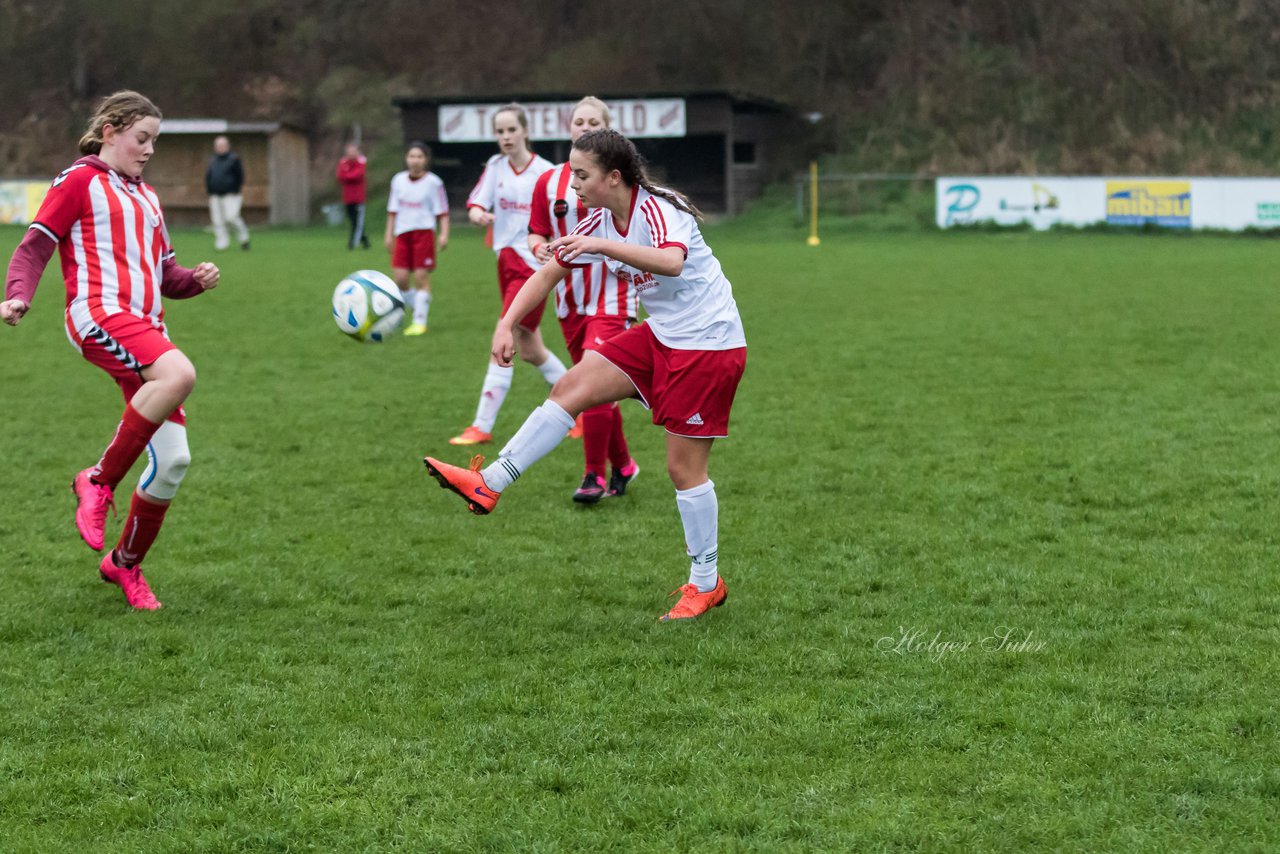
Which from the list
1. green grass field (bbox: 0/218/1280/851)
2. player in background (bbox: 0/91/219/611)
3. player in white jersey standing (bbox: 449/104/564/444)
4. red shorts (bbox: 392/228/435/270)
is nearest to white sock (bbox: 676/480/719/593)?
green grass field (bbox: 0/218/1280/851)

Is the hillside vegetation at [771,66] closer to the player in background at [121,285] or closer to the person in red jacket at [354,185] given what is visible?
the person in red jacket at [354,185]

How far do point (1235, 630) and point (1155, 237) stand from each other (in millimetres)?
22682

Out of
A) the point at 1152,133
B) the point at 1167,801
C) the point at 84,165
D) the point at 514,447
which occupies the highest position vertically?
the point at 1152,133

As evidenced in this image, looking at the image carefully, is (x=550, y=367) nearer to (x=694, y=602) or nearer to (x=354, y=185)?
(x=694, y=602)

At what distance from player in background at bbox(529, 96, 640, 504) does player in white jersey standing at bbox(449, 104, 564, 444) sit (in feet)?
3.06

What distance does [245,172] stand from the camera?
35.5 metres

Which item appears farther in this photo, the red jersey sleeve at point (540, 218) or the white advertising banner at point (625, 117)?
the white advertising banner at point (625, 117)

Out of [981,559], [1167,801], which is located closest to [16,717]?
[1167,801]

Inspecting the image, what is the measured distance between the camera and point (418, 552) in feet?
19.2

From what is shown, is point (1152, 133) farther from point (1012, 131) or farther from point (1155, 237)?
point (1155, 237)

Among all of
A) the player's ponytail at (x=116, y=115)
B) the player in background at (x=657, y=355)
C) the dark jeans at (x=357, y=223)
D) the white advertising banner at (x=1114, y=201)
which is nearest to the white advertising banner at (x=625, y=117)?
the white advertising banner at (x=1114, y=201)

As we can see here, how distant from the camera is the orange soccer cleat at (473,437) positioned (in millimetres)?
8172

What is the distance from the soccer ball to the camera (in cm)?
564

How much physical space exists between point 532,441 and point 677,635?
84 centimetres
